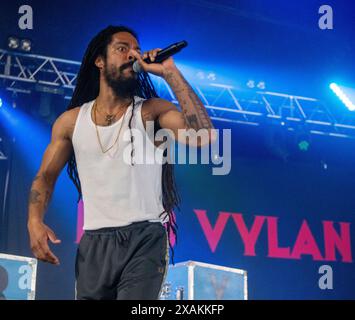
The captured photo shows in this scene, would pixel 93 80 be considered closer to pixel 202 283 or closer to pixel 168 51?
pixel 168 51

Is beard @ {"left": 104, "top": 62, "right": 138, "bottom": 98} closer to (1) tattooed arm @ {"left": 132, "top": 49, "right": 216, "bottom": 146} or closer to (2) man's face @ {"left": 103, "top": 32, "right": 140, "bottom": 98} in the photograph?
(2) man's face @ {"left": 103, "top": 32, "right": 140, "bottom": 98}

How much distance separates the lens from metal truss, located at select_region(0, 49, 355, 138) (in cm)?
584

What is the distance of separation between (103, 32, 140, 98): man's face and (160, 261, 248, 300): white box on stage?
6.91 ft

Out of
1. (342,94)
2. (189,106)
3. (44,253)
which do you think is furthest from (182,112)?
(342,94)

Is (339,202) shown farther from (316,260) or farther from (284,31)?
(284,31)

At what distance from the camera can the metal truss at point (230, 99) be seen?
19.1 feet

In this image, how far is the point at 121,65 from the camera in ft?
9.11

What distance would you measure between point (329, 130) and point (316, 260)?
133 centimetres

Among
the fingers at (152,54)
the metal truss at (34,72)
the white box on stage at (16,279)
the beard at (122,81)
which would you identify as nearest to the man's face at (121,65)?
the beard at (122,81)

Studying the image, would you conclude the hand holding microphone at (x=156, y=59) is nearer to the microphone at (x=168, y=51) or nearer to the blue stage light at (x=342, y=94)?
the microphone at (x=168, y=51)

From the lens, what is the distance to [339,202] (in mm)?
6941

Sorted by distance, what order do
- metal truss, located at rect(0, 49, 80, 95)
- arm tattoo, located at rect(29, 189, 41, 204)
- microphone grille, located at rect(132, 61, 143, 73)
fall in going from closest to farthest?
microphone grille, located at rect(132, 61, 143, 73)
arm tattoo, located at rect(29, 189, 41, 204)
metal truss, located at rect(0, 49, 80, 95)

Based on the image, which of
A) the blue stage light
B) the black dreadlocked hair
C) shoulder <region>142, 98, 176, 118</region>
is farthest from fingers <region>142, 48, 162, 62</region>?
the blue stage light
